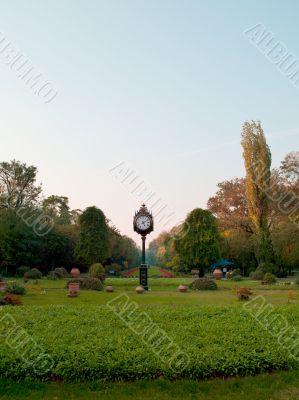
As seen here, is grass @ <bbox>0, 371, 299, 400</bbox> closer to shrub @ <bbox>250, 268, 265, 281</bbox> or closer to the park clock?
the park clock

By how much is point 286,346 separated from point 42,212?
40.0 meters

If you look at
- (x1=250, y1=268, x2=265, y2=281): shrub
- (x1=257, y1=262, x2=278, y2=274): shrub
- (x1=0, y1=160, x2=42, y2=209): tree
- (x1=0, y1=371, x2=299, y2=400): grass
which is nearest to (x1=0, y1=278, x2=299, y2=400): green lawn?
(x1=0, y1=371, x2=299, y2=400): grass

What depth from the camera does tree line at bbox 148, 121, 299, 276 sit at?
36.8m

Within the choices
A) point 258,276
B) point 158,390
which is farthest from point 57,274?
point 158,390

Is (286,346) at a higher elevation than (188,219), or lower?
lower

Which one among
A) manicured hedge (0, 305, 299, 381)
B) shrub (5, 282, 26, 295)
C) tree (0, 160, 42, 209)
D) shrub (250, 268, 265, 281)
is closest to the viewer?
manicured hedge (0, 305, 299, 381)

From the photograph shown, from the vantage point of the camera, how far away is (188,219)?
38625 mm

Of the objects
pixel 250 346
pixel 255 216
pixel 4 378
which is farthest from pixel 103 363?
pixel 255 216

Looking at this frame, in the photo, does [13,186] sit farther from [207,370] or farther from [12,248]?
[207,370]

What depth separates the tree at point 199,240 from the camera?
122 feet

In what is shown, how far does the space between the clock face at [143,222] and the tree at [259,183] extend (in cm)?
1862

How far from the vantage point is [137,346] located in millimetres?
8031

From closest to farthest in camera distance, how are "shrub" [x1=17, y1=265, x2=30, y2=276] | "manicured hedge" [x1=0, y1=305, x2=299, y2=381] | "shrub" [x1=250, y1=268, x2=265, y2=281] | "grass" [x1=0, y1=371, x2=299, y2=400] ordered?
"grass" [x1=0, y1=371, x2=299, y2=400], "manicured hedge" [x1=0, y1=305, x2=299, y2=381], "shrub" [x1=250, y1=268, x2=265, y2=281], "shrub" [x1=17, y1=265, x2=30, y2=276]

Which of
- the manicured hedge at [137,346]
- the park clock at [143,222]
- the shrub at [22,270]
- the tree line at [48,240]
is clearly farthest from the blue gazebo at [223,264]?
the manicured hedge at [137,346]
